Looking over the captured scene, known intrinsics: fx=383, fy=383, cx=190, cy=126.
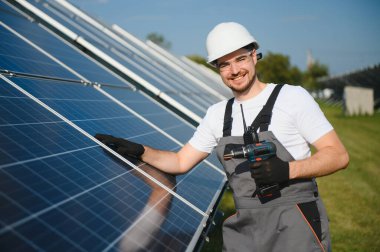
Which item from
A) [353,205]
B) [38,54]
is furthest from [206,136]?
[353,205]

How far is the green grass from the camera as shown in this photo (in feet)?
Result: 21.9

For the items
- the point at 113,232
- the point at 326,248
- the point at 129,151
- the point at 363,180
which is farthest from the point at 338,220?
the point at 113,232

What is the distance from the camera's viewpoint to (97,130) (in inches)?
150

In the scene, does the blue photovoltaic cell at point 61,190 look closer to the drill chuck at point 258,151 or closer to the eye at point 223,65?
the drill chuck at point 258,151

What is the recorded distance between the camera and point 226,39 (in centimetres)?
357

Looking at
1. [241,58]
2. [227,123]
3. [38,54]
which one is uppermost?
[241,58]

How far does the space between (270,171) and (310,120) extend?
25.6 inches

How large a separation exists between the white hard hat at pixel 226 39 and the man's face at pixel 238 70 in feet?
0.29

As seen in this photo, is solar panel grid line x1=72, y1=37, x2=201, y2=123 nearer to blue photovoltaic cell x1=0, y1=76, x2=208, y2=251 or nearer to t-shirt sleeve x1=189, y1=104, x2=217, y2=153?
t-shirt sleeve x1=189, y1=104, x2=217, y2=153

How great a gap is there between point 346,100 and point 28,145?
31.0m

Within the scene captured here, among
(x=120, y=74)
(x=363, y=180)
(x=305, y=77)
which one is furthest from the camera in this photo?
(x=305, y=77)

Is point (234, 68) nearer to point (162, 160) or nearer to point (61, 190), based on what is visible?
point (162, 160)

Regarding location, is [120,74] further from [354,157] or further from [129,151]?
[354,157]

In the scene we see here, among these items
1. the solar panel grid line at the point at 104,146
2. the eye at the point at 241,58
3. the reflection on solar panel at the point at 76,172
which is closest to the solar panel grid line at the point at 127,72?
the reflection on solar panel at the point at 76,172
